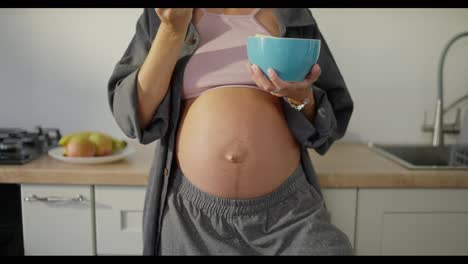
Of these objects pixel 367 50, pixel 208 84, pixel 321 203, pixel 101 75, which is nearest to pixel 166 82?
pixel 208 84

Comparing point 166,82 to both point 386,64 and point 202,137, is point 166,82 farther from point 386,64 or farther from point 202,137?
point 386,64

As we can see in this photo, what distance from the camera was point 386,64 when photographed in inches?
51.9

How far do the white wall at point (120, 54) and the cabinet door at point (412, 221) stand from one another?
42 centimetres

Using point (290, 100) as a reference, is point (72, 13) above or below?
above

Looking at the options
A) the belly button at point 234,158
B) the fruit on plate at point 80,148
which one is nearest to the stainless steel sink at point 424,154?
the belly button at point 234,158

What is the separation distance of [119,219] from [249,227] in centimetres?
38

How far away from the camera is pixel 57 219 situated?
98cm

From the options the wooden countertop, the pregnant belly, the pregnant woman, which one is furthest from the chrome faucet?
the pregnant belly

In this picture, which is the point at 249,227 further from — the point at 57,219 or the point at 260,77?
the point at 57,219

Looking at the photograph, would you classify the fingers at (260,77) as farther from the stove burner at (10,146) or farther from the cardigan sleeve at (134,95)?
the stove burner at (10,146)

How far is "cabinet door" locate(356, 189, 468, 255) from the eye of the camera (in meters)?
0.96

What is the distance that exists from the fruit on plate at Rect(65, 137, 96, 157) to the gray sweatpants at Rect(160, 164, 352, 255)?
361 mm

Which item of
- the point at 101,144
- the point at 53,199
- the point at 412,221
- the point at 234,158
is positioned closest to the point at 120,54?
the point at 101,144

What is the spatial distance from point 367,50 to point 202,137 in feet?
2.55
